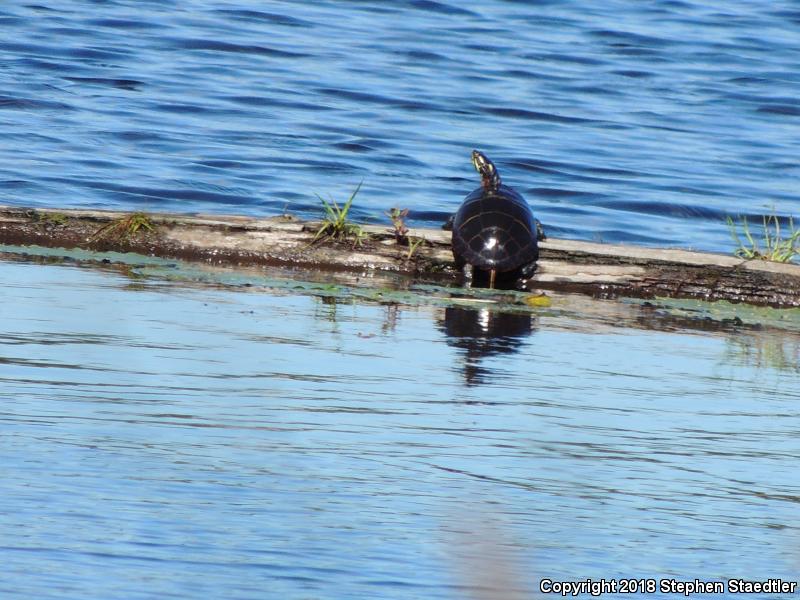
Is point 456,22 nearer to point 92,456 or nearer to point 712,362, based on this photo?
point 712,362

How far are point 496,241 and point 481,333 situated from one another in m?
1.52

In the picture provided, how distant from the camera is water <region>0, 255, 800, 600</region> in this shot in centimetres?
334

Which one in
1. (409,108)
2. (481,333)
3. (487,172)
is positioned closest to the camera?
(481,333)

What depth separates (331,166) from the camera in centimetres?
1391

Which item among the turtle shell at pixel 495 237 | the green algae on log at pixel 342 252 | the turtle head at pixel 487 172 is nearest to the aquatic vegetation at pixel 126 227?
the green algae on log at pixel 342 252

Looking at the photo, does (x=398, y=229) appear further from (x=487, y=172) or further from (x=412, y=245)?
(x=487, y=172)

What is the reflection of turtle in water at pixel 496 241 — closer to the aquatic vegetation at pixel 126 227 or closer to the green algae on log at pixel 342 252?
the green algae on log at pixel 342 252

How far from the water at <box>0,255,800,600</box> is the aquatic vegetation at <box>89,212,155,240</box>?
1160 millimetres

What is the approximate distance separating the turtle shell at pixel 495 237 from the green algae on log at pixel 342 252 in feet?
0.43

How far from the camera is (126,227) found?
827cm

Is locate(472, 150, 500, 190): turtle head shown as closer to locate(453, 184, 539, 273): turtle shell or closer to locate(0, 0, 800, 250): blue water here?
locate(453, 184, 539, 273): turtle shell

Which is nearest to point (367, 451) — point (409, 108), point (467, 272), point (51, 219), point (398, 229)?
point (398, 229)

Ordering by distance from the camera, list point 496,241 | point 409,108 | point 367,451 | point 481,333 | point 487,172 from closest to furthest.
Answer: point 367,451, point 481,333, point 496,241, point 487,172, point 409,108

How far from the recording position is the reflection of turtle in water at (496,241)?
8203 millimetres
